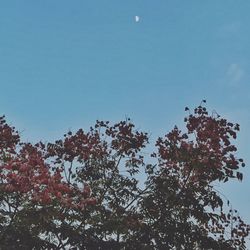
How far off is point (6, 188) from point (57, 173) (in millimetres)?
2027

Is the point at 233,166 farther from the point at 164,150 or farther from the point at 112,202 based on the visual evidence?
the point at 112,202

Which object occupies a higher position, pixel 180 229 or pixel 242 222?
pixel 242 222

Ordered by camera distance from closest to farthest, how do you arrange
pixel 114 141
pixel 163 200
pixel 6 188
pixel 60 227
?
pixel 6 188
pixel 60 227
pixel 163 200
pixel 114 141

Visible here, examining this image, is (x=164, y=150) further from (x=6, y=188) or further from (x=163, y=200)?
(x=6, y=188)

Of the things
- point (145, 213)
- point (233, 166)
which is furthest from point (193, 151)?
point (145, 213)

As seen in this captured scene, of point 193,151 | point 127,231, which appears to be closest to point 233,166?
point 193,151

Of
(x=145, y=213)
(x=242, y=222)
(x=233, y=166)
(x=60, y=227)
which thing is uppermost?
(x=242, y=222)

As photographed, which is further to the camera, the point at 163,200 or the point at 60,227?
the point at 163,200

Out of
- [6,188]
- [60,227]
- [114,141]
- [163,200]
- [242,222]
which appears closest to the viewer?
[6,188]

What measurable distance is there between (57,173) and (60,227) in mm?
1542

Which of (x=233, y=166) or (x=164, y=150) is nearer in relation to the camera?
Result: (x=233, y=166)

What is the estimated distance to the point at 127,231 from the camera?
539 inches

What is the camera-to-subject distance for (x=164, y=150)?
15.3 metres

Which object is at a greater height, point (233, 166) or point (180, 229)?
point (233, 166)
